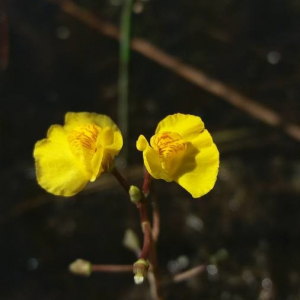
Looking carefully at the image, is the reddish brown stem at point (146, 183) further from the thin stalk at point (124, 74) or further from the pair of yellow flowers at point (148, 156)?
the thin stalk at point (124, 74)

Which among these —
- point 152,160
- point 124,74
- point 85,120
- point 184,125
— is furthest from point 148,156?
point 124,74

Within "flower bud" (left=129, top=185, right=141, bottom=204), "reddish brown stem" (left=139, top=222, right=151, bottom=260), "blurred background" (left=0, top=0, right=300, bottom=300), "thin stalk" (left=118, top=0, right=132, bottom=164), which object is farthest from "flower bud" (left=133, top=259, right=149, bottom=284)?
"thin stalk" (left=118, top=0, right=132, bottom=164)

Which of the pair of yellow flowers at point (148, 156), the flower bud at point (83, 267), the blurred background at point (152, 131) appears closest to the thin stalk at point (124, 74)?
the blurred background at point (152, 131)

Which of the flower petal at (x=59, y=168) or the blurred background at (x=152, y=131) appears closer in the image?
the flower petal at (x=59, y=168)

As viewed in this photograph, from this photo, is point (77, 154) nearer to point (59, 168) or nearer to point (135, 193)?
point (59, 168)

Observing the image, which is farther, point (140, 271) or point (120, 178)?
point (120, 178)

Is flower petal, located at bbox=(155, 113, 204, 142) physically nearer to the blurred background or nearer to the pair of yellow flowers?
the pair of yellow flowers

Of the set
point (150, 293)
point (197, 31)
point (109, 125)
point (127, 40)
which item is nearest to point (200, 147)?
point (109, 125)
